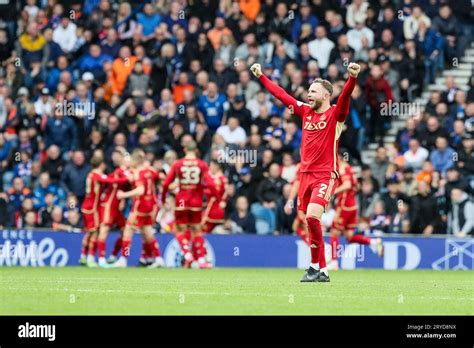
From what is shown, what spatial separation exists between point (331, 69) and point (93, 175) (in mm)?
5509

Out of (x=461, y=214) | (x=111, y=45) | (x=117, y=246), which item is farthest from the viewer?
(x=111, y=45)

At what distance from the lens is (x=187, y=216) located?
897 inches

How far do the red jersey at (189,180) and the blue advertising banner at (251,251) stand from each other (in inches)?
72.8

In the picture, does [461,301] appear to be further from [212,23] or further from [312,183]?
[212,23]

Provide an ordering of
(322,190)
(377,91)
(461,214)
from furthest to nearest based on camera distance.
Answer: (377,91) → (461,214) → (322,190)

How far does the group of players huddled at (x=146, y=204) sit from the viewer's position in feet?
74.5

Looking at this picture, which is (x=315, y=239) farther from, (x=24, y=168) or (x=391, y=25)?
(x=391, y=25)

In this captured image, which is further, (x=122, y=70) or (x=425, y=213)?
(x=122, y=70)

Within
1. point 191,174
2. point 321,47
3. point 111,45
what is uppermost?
point 111,45

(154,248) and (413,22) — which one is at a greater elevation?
(413,22)

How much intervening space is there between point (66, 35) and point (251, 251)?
719 cm

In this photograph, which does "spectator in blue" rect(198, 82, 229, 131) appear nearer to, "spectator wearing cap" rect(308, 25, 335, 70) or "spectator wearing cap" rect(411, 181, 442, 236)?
"spectator wearing cap" rect(308, 25, 335, 70)

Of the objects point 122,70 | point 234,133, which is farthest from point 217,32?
point 234,133

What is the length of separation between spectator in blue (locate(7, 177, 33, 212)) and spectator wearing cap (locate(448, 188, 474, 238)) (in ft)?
27.8
